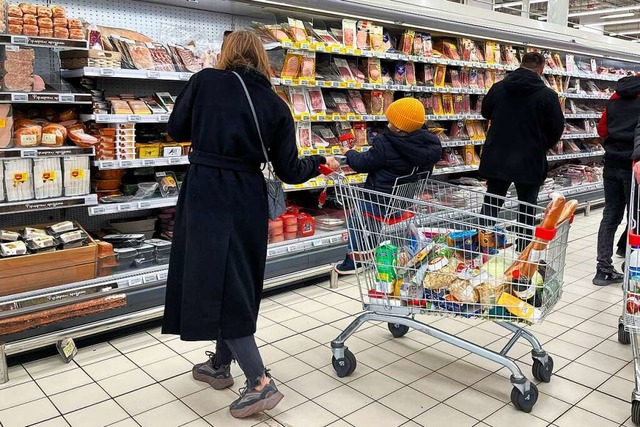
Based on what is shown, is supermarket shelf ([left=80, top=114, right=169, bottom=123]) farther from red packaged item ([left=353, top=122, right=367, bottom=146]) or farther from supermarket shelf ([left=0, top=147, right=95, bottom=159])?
red packaged item ([left=353, top=122, right=367, bottom=146])

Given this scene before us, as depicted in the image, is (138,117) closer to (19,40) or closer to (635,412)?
(19,40)

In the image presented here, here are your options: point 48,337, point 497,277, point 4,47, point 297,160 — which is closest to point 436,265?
point 497,277

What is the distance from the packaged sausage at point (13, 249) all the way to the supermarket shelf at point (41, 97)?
0.77 metres

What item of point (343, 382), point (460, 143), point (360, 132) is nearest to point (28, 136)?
point (343, 382)

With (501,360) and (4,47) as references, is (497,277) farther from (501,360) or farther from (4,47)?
(4,47)

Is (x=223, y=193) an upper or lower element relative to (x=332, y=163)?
lower

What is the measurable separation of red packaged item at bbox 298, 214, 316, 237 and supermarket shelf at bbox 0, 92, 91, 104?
1843 mm

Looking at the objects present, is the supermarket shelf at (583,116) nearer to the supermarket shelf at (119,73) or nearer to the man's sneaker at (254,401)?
the supermarket shelf at (119,73)

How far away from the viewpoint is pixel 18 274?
2959 mm

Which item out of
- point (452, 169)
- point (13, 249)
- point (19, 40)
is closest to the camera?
point (19, 40)

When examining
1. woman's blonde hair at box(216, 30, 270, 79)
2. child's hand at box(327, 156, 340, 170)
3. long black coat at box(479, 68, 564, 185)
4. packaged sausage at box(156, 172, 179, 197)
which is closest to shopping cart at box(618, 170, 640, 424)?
child's hand at box(327, 156, 340, 170)

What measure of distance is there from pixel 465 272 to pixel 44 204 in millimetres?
2328

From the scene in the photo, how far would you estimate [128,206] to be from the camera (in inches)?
134

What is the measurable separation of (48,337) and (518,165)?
11.1ft
